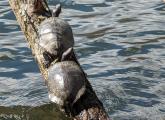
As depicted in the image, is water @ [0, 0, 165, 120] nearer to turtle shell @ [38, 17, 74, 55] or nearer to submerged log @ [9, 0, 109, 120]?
submerged log @ [9, 0, 109, 120]

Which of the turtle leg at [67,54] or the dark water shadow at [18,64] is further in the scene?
the dark water shadow at [18,64]

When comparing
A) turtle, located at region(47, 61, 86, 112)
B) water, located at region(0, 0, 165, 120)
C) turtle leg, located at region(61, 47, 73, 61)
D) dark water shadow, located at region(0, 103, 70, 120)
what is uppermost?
turtle leg, located at region(61, 47, 73, 61)

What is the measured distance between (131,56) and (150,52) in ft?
1.40

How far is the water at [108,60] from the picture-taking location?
8.35m

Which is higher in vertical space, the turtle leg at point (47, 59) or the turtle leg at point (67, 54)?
the turtle leg at point (67, 54)

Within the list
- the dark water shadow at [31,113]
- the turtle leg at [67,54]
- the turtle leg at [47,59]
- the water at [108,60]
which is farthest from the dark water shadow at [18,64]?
the turtle leg at [67,54]

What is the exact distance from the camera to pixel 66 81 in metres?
6.32

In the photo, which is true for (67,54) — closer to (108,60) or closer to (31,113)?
(31,113)

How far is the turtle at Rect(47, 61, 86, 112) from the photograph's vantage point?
6234 mm

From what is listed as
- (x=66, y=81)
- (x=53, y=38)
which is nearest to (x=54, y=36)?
(x=53, y=38)

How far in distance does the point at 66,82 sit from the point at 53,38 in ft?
2.63

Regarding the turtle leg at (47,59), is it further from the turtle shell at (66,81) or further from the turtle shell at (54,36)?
the turtle shell at (66,81)

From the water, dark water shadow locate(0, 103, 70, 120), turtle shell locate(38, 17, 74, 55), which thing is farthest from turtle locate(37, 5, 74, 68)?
the water

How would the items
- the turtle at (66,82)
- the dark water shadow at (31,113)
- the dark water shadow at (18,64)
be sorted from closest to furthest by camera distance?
the turtle at (66,82)
the dark water shadow at (31,113)
the dark water shadow at (18,64)
